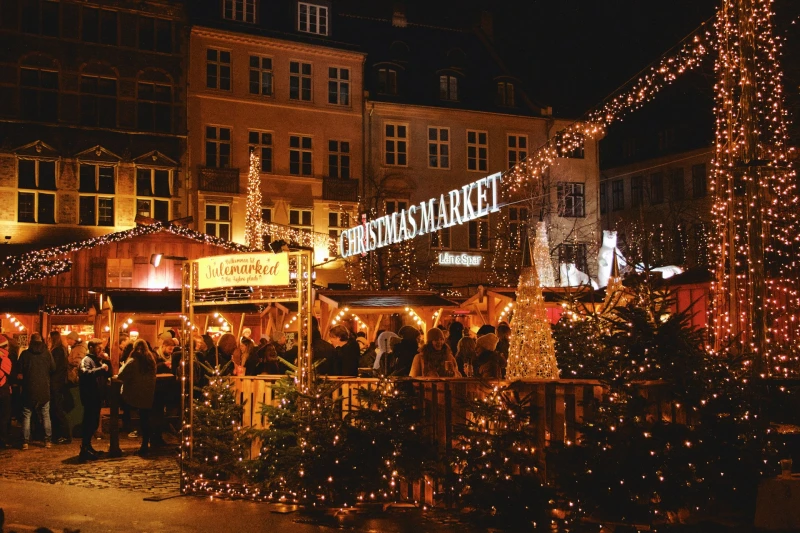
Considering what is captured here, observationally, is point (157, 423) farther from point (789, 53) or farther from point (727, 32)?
point (789, 53)

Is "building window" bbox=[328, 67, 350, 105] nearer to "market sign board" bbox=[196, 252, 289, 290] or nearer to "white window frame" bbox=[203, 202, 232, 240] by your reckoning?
"white window frame" bbox=[203, 202, 232, 240]

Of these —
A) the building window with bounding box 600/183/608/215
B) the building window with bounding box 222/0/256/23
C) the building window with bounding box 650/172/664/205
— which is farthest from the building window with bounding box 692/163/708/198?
the building window with bounding box 222/0/256/23

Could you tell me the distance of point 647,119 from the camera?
161 ft

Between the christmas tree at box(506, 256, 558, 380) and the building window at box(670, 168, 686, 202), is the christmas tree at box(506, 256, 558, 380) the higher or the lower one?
the lower one

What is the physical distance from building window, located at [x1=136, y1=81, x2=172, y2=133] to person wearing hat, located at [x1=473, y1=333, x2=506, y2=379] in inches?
960

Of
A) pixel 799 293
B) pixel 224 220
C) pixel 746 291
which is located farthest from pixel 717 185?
pixel 224 220

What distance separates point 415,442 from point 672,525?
2.82 meters

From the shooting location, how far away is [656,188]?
47812mm

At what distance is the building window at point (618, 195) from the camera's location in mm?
50125

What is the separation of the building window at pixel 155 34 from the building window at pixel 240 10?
2.77 metres

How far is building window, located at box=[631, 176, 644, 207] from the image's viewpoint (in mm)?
48375

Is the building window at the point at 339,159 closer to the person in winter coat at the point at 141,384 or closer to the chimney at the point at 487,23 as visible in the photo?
the chimney at the point at 487,23

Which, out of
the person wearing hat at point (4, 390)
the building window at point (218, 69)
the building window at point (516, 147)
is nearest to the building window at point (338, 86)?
the building window at point (218, 69)

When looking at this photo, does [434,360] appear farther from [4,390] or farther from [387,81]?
[387,81]
